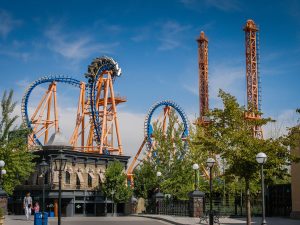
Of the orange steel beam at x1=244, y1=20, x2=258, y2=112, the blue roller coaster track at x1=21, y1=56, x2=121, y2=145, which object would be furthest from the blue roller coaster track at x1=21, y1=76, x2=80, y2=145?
the orange steel beam at x1=244, y1=20, x2=258, y2=112

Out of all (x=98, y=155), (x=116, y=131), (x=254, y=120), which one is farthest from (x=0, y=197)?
(x=116, y=131)

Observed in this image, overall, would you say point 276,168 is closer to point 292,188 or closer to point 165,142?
point 292,188

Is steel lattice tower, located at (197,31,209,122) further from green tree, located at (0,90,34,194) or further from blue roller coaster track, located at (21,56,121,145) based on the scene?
green tree, located at (0,90,34,194)

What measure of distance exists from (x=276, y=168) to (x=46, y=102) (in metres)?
41.7

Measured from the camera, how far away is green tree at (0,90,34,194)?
3638 centimetres

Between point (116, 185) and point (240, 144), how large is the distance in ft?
92.7

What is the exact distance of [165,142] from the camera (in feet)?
156

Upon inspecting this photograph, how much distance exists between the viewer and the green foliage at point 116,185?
5209cm

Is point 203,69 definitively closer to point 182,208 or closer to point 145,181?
point 145,181

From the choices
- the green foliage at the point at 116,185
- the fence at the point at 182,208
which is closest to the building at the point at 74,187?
the green foliage at the point at 116,185

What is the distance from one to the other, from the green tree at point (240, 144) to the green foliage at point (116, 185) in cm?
2566

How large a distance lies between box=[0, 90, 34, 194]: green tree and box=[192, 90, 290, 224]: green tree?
16.0 meters

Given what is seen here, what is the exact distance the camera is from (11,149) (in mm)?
40000

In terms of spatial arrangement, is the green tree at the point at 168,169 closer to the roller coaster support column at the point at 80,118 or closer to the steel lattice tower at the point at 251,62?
the roller coaster support column at the point at 80,118
